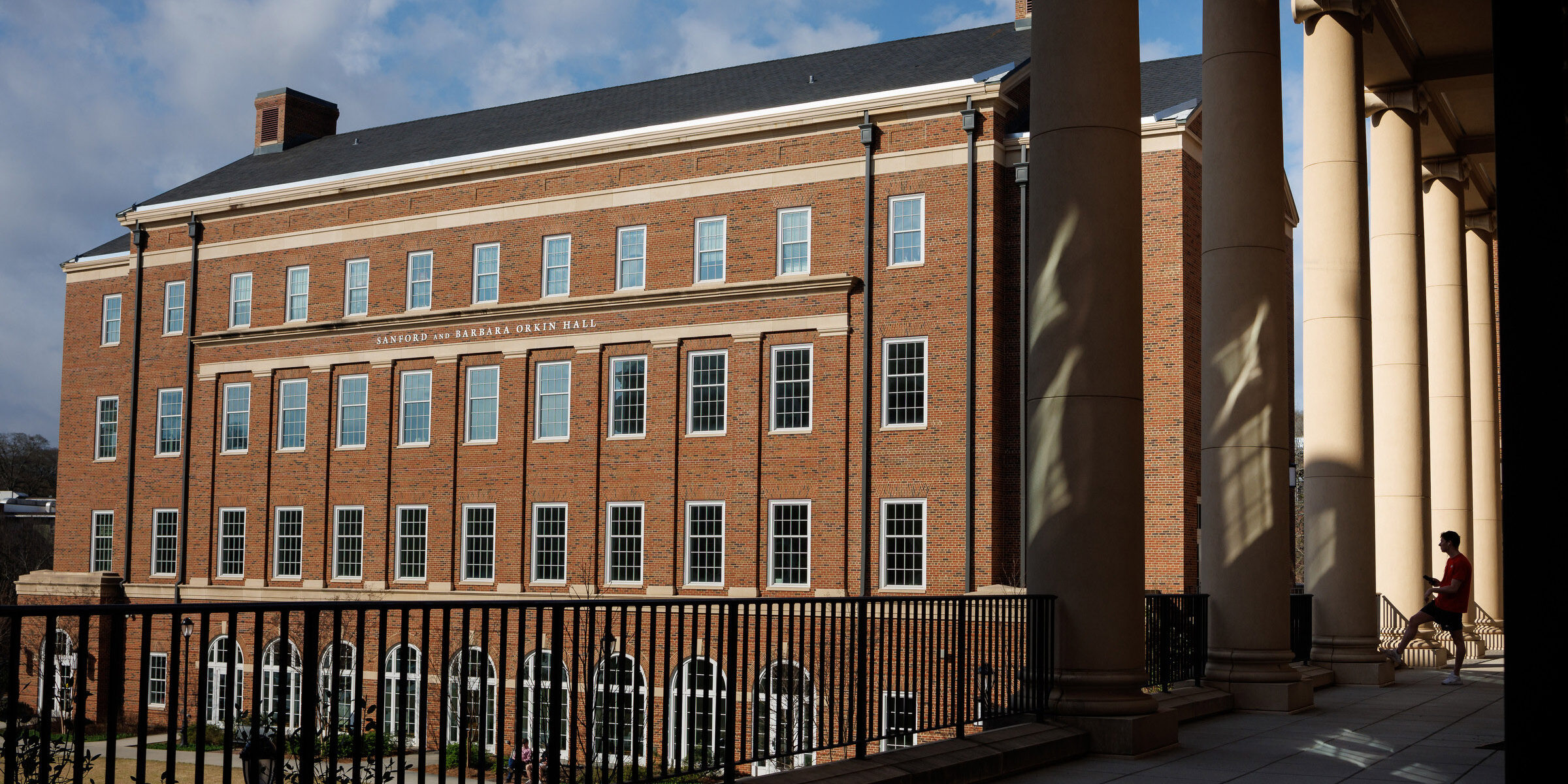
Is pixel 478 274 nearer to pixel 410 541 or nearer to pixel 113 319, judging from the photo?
pixel 410 541

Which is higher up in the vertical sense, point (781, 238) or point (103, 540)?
point (781, 238)

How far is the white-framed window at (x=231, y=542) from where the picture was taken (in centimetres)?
4544

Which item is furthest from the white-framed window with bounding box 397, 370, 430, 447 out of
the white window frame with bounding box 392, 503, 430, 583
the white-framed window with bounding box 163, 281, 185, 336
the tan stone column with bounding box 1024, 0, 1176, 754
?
the tan stone column with bounding box 1024, 0, 1176, 754

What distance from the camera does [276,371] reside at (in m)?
45.5

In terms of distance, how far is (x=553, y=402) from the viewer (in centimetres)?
4025

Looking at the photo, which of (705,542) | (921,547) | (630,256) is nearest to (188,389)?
(630,256)

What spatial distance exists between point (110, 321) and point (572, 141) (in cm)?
2131

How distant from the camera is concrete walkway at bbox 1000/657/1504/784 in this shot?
29.2ft

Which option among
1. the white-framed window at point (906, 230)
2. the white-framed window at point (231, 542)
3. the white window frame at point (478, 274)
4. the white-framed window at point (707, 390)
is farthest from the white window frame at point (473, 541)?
the white-framed window at point (906, 230)

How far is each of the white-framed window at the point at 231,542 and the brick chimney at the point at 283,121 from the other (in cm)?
1437

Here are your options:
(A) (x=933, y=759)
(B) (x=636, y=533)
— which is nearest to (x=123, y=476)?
(B) (x=636, y=533)

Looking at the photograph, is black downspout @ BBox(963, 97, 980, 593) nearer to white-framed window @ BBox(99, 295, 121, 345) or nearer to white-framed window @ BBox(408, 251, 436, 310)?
white-framed window @ BBox(408, 251, 436, 310)

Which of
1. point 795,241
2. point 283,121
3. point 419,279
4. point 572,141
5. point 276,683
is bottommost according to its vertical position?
point 276,683

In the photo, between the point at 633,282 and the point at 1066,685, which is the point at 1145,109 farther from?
the point at 1066,685
